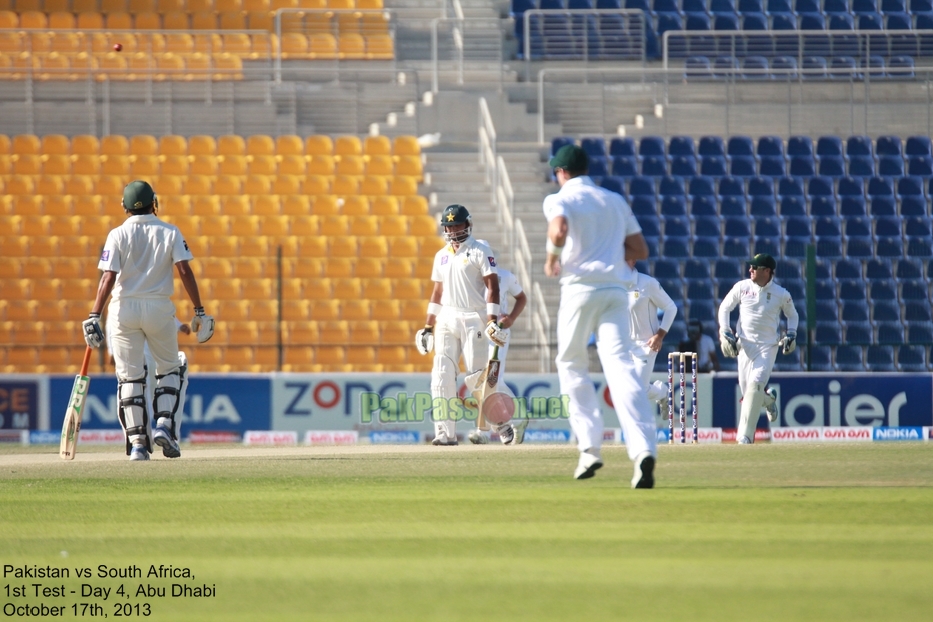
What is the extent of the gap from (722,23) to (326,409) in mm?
13656

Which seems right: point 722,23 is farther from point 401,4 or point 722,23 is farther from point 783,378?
point 783,378

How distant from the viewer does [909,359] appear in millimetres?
20172

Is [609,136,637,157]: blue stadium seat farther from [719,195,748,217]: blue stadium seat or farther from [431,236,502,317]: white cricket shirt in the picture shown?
[431,236,502,317]: white cricket shirt

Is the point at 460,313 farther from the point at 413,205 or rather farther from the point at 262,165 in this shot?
the point at 262,165

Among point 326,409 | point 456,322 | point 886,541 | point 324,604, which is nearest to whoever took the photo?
point 324,604

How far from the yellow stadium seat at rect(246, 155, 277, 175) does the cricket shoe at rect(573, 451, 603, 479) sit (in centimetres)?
1585

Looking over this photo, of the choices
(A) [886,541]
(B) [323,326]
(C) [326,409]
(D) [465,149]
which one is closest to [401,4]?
(D) [465,149]

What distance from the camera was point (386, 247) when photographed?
22.2 metres

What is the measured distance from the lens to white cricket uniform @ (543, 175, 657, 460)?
27.5ft

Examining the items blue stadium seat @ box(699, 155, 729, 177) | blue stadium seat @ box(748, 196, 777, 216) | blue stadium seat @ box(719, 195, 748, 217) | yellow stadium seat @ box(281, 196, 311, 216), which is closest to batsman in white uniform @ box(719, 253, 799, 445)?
blue stadium seat @ box(719, 195, 748, 217)

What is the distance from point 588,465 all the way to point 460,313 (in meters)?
5.06

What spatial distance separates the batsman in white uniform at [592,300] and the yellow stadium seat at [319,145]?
1599 centimetres

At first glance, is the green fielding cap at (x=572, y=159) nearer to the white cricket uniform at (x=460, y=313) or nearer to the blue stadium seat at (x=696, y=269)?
the white cricket uniform at (x=460, y=313)

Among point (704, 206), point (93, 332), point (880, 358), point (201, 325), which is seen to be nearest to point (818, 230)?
point (704, 206)
